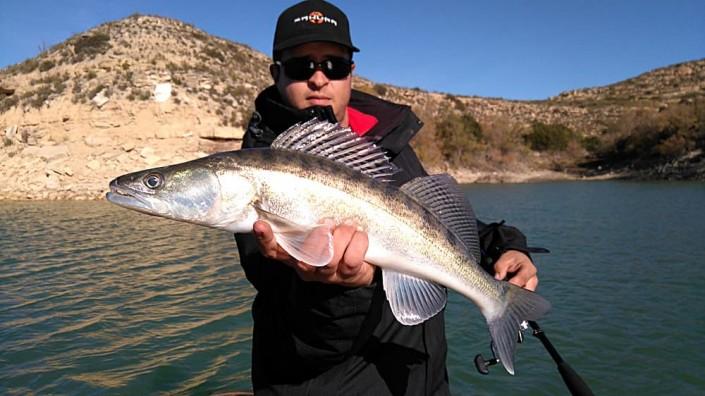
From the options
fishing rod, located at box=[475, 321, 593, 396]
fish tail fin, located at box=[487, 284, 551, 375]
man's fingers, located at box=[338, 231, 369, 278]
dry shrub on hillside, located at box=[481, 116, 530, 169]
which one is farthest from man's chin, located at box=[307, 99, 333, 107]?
dry shrub on hillside, located at box=[481, 116, 530, 169]

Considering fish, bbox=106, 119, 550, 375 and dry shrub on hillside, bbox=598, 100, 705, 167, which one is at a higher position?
dry shrub on hillside, bbox=598, 100, 705, 167

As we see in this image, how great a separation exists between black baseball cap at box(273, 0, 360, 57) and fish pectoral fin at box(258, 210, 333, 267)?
115 centimetres

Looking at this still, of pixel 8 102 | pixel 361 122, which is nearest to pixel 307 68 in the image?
pixel 361 122

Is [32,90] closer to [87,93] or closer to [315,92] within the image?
[87,93]

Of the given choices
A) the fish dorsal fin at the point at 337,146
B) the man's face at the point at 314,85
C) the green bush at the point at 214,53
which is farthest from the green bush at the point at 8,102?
the fish dorsal fin at the point at 337,146

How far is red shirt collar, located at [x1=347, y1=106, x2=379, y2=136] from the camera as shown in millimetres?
3211

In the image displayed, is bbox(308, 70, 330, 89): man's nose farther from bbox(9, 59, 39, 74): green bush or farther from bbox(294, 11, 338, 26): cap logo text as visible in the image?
bbox(9, 59, 39, 74): green bush

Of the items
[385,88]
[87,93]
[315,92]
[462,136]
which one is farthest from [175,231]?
[385,88]

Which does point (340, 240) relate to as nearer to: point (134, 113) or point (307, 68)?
point (307, 68)

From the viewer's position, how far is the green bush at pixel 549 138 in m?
52.6

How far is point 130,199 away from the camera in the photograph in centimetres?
238

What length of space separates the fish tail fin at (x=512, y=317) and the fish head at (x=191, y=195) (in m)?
1.52

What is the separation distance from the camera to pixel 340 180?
239 cm

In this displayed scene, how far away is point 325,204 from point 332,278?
0.36m
